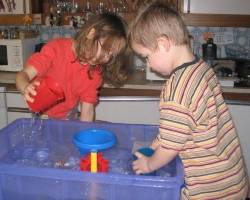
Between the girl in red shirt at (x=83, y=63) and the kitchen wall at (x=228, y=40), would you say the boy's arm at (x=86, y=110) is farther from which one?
the kitchen wall at (x=228, y=40)

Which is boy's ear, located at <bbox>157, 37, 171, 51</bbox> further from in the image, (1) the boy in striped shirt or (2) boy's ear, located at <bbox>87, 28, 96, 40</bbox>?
(2) boy's ear, located at <bbox>87, 28, 96, 40</bbox>

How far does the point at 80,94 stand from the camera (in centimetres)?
147

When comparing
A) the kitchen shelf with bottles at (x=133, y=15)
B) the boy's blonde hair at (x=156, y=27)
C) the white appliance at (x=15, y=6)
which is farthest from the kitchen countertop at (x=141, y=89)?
the boy's blonde hair at (x=156, y=27)

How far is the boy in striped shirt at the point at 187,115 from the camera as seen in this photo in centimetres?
89

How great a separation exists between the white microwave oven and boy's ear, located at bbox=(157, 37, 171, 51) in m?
1.57

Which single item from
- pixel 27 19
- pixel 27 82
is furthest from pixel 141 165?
pixel 27 19

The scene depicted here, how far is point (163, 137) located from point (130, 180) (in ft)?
0.59

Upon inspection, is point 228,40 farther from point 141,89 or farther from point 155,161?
point 155,161

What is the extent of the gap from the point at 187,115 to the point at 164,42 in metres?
0.20

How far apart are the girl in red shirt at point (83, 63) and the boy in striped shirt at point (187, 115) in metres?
0.23

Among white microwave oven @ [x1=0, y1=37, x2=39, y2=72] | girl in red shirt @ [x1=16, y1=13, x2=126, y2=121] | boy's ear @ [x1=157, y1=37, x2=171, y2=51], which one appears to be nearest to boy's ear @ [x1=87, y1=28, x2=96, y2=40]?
girl in red shirt @ [x1=16, y1=13, x2=126, y2=121]

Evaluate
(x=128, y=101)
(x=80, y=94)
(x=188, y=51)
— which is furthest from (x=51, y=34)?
(x=188, y=51)

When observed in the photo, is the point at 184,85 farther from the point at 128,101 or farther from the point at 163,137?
the point at 128,101

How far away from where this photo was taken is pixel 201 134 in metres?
0.94
